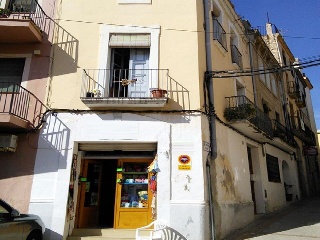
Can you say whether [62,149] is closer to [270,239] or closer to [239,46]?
[270,239]

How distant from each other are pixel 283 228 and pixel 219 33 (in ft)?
23.8

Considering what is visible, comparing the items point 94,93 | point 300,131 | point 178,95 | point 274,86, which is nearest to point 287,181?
point 300,131

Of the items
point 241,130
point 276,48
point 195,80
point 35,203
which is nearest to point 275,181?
point 241,130

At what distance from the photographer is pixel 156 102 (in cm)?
773

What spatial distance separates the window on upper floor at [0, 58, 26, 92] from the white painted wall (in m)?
1.81

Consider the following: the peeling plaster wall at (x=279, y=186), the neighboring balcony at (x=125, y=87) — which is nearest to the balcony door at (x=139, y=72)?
the neighboring balcony at (x=125, y=87)

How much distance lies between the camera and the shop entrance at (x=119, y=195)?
26.1 feet

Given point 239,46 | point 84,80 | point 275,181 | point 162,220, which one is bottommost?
point 162,220

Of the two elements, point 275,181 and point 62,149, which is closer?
point 62,149

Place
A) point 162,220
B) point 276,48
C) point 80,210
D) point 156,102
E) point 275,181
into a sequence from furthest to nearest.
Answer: point 276,48
point 275,181
point 80,210
point 156,102
point 162,220

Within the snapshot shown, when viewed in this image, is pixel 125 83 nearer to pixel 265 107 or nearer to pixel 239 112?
pixel 239 112

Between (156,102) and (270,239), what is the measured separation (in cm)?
484

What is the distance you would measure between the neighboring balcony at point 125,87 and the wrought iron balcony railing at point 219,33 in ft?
10.6

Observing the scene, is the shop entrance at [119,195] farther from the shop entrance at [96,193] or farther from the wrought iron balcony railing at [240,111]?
the wrought iron balcony railing at [240,111]
